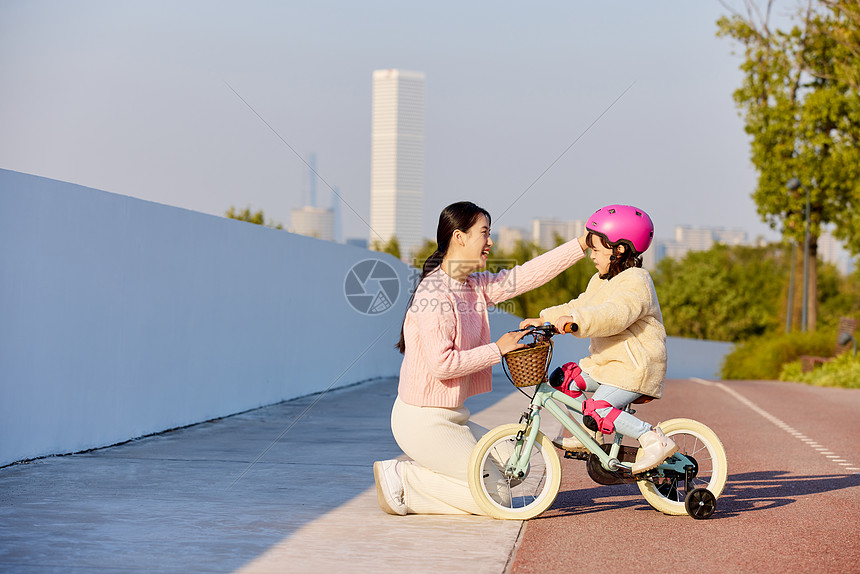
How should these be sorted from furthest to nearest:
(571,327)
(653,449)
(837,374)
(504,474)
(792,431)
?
(837,374) → (792,431) → (504,474) → (653,449) → (571,327)

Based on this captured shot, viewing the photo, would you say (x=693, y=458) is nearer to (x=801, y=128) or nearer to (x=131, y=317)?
(x=131, y=317)

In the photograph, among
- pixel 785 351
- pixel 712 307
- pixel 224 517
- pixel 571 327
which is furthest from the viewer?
pixel 712 307

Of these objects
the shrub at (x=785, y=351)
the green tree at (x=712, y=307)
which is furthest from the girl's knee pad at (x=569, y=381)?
the green tree at (x=712, y=307)

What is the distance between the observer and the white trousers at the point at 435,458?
5.18 metres

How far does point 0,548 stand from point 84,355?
3.18 metres

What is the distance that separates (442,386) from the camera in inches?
204

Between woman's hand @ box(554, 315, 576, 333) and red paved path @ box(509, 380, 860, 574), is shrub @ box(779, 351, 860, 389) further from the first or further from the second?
woman's hand @ box(554, 315, 576, 333)

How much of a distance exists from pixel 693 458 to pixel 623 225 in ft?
4.45

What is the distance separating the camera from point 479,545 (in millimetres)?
4551

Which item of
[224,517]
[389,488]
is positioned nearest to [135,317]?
[224,517]

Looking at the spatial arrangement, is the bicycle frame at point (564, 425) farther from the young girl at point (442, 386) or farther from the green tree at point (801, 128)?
the green tree at point (801, 128)

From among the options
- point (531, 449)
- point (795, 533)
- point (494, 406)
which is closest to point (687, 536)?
point (795, 533)

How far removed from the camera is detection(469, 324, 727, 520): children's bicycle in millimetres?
5105

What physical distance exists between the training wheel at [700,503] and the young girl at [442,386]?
3.40ft
